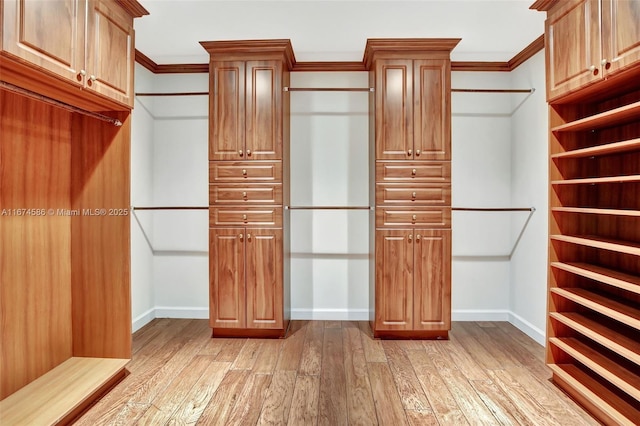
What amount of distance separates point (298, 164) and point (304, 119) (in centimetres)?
44

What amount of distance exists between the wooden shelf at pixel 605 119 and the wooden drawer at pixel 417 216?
1024mm

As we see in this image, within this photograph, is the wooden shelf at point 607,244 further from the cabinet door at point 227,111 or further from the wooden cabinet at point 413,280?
the cabinet door at point 227,111

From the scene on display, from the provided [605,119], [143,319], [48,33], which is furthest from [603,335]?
[143,319]

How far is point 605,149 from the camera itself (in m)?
1.82

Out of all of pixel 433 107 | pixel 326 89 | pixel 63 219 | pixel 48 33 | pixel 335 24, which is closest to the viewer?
pixel 48 33

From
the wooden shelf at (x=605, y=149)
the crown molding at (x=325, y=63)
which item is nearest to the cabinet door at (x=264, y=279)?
the crown molding at (x=325, y=63)

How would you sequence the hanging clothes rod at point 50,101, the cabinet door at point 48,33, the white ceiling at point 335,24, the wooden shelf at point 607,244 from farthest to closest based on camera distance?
1. the white ceiling at point 335,24
2. the wooden shelf at point 607,244
3. the hanging clothes rod at point 50,101
4. the cabinet door at point 48,33

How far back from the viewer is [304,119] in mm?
3500

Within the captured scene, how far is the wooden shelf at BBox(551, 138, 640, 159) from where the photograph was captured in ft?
5.44

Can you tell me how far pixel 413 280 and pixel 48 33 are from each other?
9.23ft

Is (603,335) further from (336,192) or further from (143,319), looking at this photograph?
(143,319)

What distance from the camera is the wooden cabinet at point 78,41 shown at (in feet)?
4.85

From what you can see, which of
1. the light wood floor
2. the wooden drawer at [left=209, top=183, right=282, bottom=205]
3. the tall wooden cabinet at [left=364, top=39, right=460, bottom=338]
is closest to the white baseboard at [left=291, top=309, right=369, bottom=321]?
the light wood floor

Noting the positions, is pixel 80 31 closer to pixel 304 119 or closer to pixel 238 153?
pixel 238 153
